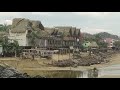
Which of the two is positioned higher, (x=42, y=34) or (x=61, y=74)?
(x=42, y=34)

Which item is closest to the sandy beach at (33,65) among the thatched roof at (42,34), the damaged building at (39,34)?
the damaged building at (39,34)

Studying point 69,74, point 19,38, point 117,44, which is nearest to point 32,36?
point 19,38

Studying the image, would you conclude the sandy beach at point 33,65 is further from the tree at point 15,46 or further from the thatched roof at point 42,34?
the thatched roof at point 42,34

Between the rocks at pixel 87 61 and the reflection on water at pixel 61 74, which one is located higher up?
the rocks at pixel 87 61

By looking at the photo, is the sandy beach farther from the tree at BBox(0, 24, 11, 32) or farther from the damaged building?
the tree at BBox(0, 24, 11, 32)

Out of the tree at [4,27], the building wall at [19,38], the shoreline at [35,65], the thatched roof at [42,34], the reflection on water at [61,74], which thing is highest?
the tree at [4,27]

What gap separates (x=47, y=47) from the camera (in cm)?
872

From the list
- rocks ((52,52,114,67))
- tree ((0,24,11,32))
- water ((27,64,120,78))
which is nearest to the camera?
water ((27,64,120,78))

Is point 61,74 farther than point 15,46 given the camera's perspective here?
No

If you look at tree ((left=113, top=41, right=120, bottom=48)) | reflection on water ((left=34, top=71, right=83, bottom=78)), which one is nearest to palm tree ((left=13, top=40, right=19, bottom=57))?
reflection on water ((left=34, top=71, right=83, bottom=78))

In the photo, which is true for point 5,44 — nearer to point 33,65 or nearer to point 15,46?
point 15,46

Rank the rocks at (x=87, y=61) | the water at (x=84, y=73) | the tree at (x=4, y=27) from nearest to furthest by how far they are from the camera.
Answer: the water at (x=84, y=73)
the tree at (x=4, y=27)
the rocks at (x=87, y=61)
